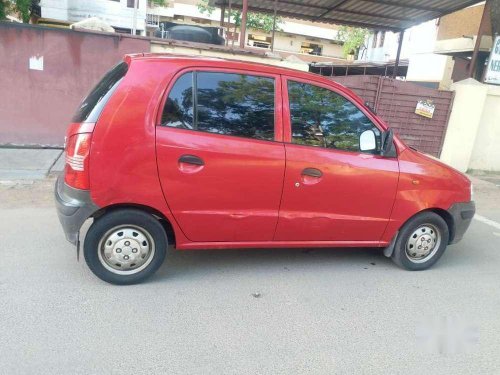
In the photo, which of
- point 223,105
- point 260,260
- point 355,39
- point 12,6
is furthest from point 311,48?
point 223,105

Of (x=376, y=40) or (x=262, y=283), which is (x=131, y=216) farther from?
(x=376, y=40)

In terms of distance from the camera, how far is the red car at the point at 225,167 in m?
3.23

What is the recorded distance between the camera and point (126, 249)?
11.1 feet

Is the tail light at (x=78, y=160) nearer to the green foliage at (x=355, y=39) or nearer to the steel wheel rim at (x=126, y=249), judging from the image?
the steel wheel rim at (x=126, y=249)

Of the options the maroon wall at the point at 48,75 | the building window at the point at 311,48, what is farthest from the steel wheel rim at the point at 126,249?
the building window at the point at 311,48

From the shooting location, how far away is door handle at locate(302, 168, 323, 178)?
141 inches

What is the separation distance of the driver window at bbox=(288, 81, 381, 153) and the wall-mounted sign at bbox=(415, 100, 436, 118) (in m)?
6.32

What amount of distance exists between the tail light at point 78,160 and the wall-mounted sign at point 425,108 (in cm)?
817

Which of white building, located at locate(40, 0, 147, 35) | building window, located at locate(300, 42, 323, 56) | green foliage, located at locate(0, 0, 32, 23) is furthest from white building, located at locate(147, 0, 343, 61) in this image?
green foliage, located at locate(0, 0, 32, 23)

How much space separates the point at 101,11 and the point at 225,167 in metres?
26.4

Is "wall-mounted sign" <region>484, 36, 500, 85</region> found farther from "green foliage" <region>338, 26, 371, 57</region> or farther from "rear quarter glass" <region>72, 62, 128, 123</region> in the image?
"green foliage" <region>338, 26, 371, 57</region>

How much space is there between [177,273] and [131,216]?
78 centimetres

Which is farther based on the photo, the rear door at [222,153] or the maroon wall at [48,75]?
the maroon wall at [48,75]

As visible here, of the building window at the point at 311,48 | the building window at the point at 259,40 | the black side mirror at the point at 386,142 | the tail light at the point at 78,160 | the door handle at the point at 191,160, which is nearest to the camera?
the tail light at the point at 78,160
